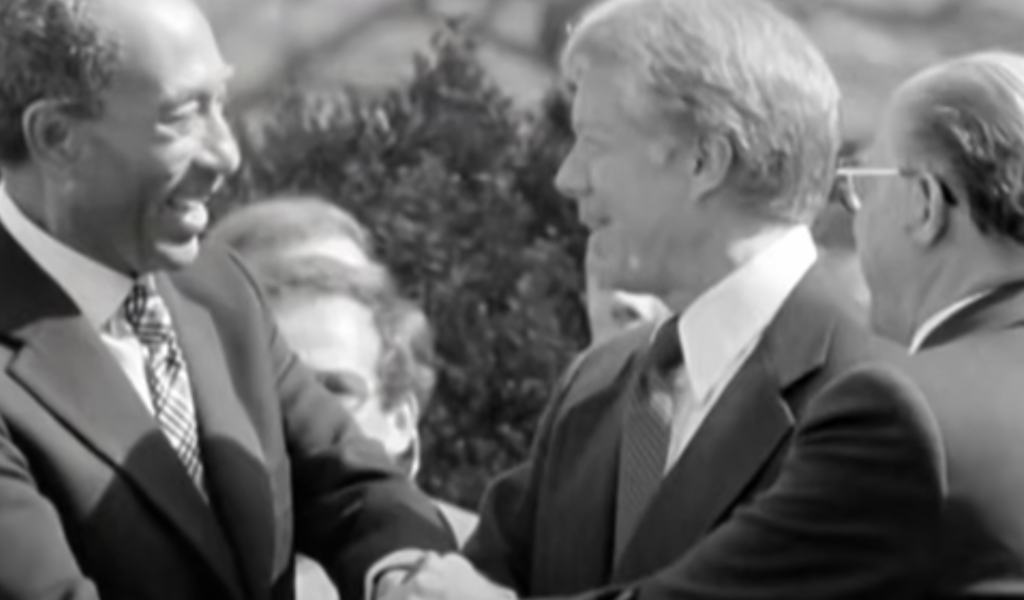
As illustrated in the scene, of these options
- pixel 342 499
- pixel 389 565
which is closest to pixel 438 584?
pixel 389 565

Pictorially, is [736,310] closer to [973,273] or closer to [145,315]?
[973,273]

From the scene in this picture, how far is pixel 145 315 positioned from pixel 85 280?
0.36 feet

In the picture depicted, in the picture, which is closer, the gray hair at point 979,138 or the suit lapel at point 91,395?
the gray hair at point 979,138

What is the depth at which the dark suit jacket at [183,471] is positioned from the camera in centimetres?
505

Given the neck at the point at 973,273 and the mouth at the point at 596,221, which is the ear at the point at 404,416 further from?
the neck at the point at 973,273

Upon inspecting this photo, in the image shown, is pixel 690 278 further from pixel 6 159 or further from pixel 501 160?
pixel 501 160

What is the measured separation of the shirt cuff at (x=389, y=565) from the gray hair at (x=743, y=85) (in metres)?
0.69

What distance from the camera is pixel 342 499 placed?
534cm

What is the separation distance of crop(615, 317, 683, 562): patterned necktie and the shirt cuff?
0.31 m

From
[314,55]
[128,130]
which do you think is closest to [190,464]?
[128,130]

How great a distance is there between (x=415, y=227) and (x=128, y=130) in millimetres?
3956

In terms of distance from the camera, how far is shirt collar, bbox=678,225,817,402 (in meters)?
5.07

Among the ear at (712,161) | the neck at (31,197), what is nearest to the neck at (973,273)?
the ear at (712,161)

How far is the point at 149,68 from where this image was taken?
512 centimetres
